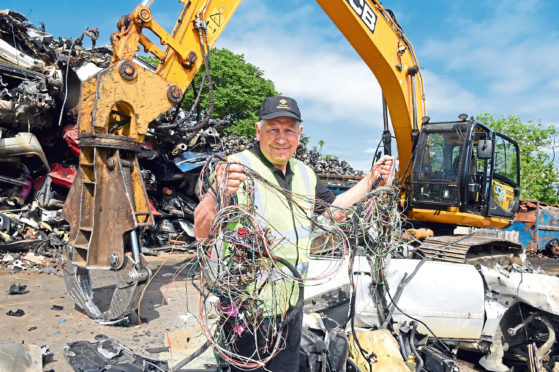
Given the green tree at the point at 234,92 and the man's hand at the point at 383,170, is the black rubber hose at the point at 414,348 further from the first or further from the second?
the green tree at the point at 234,92

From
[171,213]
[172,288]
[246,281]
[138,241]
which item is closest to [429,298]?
[246,281]

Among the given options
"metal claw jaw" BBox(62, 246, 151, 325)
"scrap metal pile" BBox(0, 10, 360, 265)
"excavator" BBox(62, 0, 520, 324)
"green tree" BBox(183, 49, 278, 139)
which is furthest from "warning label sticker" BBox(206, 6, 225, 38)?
"green tree" BBox(183, 49, 278, 139)

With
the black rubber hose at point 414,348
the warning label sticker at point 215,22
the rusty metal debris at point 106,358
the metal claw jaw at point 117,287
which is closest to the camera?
the black rubber hose at point 414,348

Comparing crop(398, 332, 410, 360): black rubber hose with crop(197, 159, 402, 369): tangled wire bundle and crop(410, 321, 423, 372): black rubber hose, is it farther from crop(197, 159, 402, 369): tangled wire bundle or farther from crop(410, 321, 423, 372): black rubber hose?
crop(197, 159, 402, 369): tangled wire bundle

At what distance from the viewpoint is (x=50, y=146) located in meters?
8.66

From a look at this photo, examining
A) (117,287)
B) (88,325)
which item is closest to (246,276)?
(117,287)

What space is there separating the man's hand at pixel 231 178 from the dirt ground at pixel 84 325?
171cm

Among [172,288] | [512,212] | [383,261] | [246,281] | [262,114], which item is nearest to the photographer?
[246,281]

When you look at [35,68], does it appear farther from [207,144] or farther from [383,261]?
[383,261]

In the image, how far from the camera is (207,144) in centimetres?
1012

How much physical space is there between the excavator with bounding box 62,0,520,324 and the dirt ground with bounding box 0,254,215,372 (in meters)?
0.24

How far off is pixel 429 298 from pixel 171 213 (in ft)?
23.2

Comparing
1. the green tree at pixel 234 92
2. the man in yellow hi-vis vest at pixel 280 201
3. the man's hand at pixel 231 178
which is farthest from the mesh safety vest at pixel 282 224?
the green tree at pixel 234 92

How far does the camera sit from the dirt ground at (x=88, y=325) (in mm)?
3764
